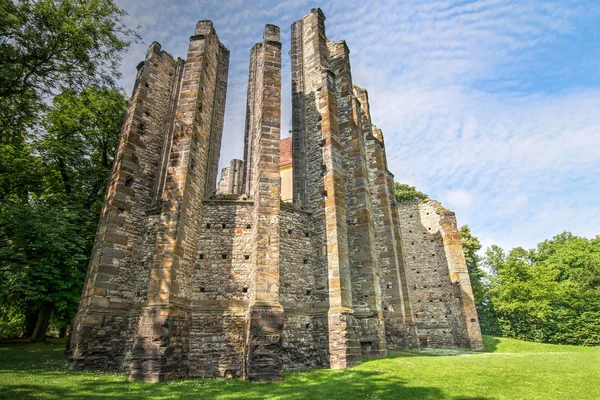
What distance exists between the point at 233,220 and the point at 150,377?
482cm

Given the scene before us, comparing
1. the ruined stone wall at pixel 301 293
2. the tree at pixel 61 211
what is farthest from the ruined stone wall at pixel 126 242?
the ruined stone wall at pixel 301 293

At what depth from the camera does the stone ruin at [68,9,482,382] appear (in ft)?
28.0

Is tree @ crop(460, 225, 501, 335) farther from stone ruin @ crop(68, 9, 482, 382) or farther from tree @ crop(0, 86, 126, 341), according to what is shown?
tree @ crop(0, 86, 126, 341)

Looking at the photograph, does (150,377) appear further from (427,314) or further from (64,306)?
(427,314)

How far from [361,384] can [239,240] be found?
544 cm

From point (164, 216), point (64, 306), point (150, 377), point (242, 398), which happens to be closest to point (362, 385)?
point (242, 398)

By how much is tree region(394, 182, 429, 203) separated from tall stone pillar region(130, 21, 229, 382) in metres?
23.1

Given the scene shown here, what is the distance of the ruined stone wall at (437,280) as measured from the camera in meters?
17.5

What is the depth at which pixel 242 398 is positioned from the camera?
5.83 m

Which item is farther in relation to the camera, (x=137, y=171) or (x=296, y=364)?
(x=137, y=171)

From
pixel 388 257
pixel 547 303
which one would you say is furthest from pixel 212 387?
pixel 547 303

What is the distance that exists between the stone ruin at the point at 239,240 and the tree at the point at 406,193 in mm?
17849

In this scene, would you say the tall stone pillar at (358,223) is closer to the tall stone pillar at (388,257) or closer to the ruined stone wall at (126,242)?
the tall stone pillar at (388,257)

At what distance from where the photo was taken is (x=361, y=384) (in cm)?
675
